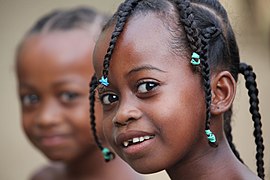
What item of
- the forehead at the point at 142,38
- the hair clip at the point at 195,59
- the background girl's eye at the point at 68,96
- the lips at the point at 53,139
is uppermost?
the forehead at the point at 142,38

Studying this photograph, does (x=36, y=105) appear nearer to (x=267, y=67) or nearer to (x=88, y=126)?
(x=88, y=126)

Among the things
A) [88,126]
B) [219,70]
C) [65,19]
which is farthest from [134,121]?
[65,19]

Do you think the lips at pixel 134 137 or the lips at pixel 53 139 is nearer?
the lips at pixel 134 137

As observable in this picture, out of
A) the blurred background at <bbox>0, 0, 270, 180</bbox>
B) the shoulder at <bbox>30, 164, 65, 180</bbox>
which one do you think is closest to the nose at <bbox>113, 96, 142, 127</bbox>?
the shoulder at <bbox>30, 164, 65, 180</bbox>

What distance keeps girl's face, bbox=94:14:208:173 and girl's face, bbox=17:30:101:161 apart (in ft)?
4.65

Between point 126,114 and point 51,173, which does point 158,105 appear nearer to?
point 126,114

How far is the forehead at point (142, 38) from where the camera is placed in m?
2.58

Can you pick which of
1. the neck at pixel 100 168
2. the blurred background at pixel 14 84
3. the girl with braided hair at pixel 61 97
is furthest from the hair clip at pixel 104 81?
the blurred background at pixel 14 84

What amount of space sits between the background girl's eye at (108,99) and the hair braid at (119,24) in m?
0.09

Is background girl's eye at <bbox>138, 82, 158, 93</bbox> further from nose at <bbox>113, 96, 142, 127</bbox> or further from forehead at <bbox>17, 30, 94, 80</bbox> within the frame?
forehead at <bbox>17, 30, 94, 80</bbox>

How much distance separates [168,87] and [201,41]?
21 cm

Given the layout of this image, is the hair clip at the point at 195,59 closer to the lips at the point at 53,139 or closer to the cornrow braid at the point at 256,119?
the cornrow braid at the point at 256,119

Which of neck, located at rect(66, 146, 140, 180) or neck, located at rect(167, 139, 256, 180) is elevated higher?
neck, located at rect(167, 139, 256, 180)

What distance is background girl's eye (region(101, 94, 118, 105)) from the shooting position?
105 inches
